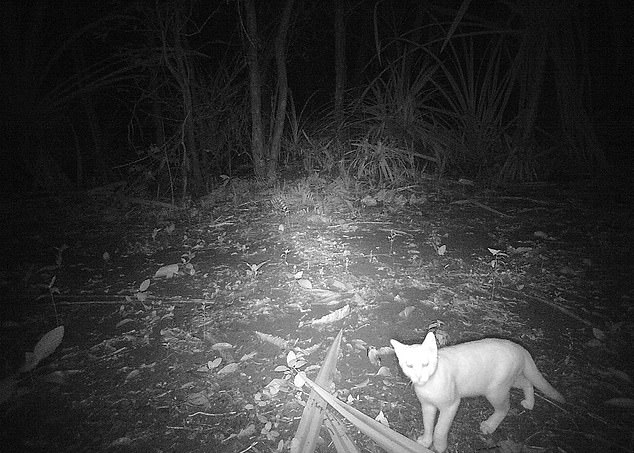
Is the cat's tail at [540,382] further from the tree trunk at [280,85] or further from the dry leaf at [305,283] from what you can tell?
the tree trunk at [280,85]

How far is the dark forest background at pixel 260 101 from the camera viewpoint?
507cm

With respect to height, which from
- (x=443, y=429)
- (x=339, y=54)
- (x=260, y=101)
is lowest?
(x=443, y=429)

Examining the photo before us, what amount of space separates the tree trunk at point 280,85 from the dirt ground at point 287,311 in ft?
2.91

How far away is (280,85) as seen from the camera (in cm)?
534

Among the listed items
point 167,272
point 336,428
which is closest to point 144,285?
point 167,272

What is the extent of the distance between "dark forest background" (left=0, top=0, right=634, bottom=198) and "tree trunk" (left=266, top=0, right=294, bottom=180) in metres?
0.02

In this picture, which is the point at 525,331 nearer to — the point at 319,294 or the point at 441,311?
the point at 441,311

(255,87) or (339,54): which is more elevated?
(339,54)

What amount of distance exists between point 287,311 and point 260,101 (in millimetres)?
3361

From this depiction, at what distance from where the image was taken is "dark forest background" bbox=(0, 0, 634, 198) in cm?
507

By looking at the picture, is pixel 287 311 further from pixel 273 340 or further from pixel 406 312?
pixel 406 312

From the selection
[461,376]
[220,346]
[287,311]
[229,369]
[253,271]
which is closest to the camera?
[461,376]

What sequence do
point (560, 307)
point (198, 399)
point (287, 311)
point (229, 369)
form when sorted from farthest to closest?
1. point (287, 311)
2. point (560, 307)
3. point (229, 369)
4. point (198, 399)

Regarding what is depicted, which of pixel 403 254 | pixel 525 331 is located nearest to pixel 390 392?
pixel 525 331
